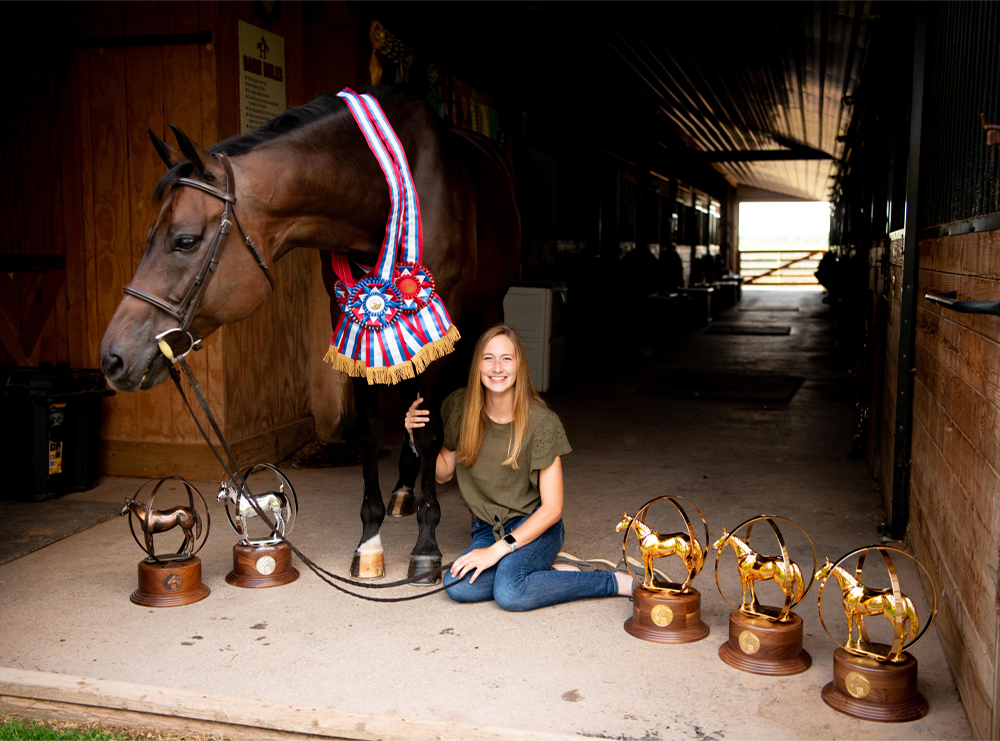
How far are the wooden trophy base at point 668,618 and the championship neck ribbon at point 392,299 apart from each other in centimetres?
107

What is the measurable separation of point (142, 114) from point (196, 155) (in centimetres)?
236

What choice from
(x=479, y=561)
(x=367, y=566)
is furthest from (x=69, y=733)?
(x=479, y=561)

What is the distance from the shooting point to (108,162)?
14.9 feet

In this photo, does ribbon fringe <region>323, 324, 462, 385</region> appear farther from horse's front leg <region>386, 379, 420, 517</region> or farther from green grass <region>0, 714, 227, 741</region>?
green grass <region>0, 714, 227, 741</region>

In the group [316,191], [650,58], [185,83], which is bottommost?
[316,191]

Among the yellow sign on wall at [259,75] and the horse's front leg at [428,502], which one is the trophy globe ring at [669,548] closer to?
the horse's front leg at [428,502]

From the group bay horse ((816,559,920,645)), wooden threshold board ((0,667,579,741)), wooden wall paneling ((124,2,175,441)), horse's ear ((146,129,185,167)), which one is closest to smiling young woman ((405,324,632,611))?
wooden threshold board ((0,667,579,741))

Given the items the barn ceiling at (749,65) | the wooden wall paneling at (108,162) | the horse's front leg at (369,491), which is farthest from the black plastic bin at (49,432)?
the barn ceiling at (749,65)

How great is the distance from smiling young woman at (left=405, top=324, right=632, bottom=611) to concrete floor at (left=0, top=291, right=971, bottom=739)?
8 centimetres

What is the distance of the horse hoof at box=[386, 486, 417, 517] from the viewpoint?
13.1ft

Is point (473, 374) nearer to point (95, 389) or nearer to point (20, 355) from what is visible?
point (95, 389)

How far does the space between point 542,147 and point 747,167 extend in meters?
16.1

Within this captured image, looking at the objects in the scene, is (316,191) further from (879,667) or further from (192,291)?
(879,667)

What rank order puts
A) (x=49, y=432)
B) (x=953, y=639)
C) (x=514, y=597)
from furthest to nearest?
1. (x=49, y=432)
2. (x=514, y=597)
3. (x=953, y=639)
